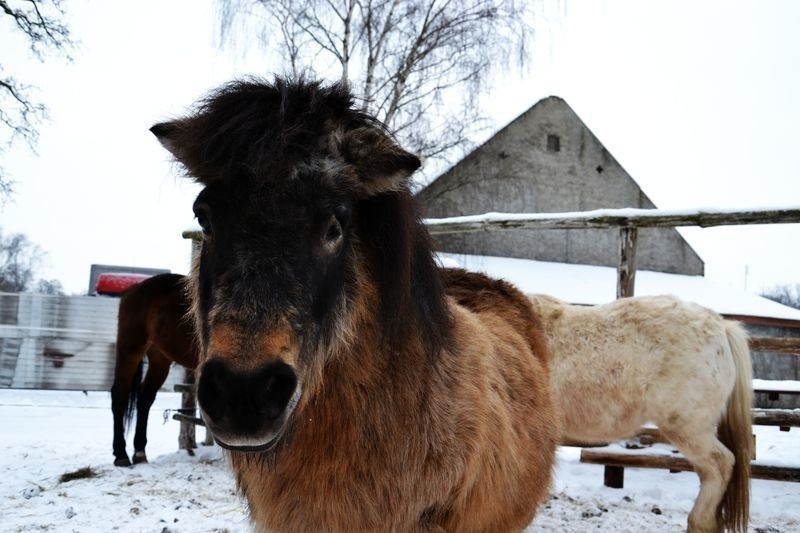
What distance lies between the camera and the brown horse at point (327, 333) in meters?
1.53

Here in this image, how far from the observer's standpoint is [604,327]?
16.7ft

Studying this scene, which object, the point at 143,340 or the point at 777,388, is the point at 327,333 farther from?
the point at 143,340

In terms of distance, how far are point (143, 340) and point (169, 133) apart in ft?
18.0

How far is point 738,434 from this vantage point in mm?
4660

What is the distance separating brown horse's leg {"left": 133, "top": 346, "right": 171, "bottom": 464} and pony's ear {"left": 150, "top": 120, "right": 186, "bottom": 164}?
18.1 ft

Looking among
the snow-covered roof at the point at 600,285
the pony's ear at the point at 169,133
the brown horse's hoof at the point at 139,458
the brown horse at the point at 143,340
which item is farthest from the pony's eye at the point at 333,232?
the snow-covered roof at the point at 600,285

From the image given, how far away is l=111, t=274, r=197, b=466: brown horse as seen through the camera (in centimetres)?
675

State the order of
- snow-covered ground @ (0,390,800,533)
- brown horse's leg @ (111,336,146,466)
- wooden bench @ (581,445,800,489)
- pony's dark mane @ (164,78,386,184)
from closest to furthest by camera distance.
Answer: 1. pony's dark mane @ (164,78,386,184)
2. snow-covered ground @ (0,390,800,533)
3. wooden bench @ (581,445,800,489)
4. brown horse's leg @ (111,336,146,466)

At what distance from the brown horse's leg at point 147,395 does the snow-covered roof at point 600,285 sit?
7.85 meters

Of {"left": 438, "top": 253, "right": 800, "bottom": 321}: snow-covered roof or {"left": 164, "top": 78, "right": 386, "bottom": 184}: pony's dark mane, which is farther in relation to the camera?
{"left": 438, "top": 253, "right": 800, "bottom": 321}: snow-covered roof

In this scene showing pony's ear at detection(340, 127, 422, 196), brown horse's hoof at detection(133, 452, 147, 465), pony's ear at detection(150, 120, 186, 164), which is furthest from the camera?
brown horse's hoof at detection(133, 452, 147, 465)

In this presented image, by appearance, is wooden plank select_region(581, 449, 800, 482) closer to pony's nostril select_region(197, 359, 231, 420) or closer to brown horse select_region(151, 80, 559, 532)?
brown horse select_region(151, 80, 559, 532)

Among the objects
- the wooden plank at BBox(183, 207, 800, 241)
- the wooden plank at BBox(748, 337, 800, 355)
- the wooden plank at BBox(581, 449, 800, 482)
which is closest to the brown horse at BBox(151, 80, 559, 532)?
the wooden plank at BBox(183, 207, 800, 241)

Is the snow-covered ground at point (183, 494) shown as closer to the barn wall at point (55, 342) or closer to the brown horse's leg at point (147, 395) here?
the brown horse's leg at point (147, 395)
